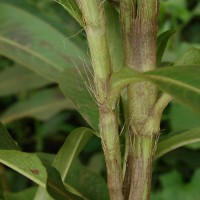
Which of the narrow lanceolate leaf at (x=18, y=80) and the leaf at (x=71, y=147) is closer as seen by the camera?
the leaf at (x=71, y=147)

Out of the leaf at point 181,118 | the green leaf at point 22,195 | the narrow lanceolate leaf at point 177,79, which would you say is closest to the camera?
the narrow lanceolate leaf at point 177,79

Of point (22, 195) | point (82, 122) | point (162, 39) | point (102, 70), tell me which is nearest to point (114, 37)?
point (162, 39)

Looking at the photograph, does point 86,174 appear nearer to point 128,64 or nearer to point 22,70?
point 128,64

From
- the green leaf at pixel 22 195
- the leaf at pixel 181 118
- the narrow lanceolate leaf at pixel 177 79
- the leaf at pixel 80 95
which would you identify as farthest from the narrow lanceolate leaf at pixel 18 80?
the narrow lanceolate leaf at pixel 177 79

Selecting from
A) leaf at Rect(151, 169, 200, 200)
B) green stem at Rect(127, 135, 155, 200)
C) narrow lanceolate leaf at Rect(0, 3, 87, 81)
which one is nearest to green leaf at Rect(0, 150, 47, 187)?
green stem at Rect(127, 135, 155, 200)

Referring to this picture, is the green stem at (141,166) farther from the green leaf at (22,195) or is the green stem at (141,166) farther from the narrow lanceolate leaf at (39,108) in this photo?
the narrow lanceolate leaf at (39,108)

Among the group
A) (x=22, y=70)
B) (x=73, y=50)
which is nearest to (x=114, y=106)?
(x=73, y=50)
